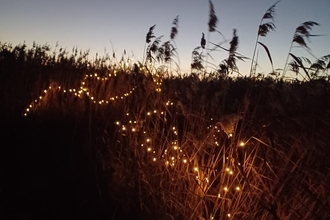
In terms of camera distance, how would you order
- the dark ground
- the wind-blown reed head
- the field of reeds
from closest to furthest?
the field of reeds < the dark ground < the wind-blown reed head

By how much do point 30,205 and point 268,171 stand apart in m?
1.98

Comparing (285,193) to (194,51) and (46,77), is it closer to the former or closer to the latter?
(194,51)

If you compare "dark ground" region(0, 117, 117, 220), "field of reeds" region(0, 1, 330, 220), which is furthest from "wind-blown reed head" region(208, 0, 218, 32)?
"dark ground" region(0, 117, 117, 220)

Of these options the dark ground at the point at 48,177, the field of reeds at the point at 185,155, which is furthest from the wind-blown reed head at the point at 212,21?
the dark ground at the point at 48,177

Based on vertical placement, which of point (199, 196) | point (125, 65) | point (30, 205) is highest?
point (125, 65)

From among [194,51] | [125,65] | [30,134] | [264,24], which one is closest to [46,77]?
[125,65]

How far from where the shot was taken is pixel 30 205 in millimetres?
3551

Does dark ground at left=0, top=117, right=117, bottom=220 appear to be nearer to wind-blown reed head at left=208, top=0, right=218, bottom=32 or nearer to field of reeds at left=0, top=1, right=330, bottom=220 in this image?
field of reeds at left=0, top=1, right=330, bottom=220

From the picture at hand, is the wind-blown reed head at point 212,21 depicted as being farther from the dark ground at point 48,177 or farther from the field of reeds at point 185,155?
the dark ground at point 48,177

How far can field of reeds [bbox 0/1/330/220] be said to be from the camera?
298 centimetres

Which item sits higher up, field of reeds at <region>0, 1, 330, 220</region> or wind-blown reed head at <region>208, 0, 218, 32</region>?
wind-blown reed head at <region>208, 0, 218, 32</region>

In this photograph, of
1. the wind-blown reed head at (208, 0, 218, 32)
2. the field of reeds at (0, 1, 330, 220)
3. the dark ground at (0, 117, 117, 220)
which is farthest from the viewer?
the wind-blown reed head at (208, 0, 218, 32)

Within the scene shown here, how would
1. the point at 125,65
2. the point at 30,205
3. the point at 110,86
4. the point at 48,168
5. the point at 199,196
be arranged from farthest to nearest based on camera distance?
1. the point at 125,65
2. the point at 110,86
3. the point at 48,168
4. the point at 30,205
5. the point at 199,196

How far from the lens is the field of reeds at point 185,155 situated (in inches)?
117
